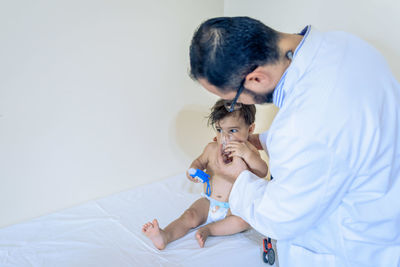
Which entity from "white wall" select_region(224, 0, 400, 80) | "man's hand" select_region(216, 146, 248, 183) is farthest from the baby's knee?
"white wall" select_region(224, 0, 400, 80)

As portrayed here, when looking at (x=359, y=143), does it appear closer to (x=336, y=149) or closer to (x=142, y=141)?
(x=336, y=149)

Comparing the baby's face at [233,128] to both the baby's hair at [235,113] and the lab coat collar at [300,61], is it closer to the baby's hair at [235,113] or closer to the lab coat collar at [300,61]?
the baby's hair at [235,113]

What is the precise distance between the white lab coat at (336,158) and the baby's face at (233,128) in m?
0.56

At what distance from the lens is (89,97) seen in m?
1.73

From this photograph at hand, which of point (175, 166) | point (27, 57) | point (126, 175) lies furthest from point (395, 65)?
point (27, 57)

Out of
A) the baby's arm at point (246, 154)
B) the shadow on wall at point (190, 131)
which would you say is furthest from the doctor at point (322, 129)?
the shadow on wall at point (190, 131)

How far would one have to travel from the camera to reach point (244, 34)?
2.95ft

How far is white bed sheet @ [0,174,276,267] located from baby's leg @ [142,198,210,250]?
0.03 m

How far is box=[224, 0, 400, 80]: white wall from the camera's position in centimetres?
150

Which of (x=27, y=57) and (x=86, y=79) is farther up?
(x=27, y=57)

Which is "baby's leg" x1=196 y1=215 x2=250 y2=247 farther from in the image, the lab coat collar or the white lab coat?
the lab coat collar

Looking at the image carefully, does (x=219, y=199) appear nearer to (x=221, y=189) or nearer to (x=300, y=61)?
(x=221, y=189)

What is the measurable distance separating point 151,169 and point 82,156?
1.55 ft

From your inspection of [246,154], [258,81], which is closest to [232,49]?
[258,81]
